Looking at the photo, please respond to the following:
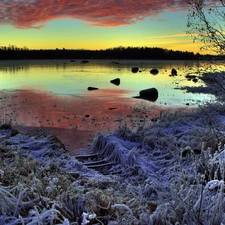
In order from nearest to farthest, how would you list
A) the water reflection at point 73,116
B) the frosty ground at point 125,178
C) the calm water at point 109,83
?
the frosty ground at point 125,178 → the water reflection at point 73,116 → the calm water at point 109,83

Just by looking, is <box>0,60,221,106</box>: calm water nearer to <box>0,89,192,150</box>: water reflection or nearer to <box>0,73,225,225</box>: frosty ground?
<box>0,73,225,225</box>: frosty ground

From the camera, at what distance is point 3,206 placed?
2580 mm

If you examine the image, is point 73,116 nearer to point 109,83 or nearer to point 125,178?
point 125,178

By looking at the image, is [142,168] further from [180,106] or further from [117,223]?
[180,106]

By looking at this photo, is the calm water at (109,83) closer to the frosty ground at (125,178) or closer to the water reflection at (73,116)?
the frosty ground at (125,178)

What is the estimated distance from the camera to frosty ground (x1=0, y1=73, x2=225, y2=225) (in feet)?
8.73

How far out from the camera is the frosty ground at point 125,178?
8.73 ft

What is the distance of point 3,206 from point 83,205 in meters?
0.83

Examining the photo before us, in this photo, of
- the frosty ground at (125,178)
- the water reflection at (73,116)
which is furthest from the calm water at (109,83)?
the water reflection at (73,116)

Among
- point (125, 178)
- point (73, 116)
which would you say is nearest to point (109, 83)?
point (73, 116)

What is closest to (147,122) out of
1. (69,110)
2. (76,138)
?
(76,138)

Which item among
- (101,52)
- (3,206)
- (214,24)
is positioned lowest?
(3,206)

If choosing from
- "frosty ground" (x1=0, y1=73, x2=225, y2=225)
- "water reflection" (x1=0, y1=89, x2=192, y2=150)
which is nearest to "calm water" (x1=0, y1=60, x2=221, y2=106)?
"frosty ground" (x1=0, y1=73, x2=225, y2=225)

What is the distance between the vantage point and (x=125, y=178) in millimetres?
5992
